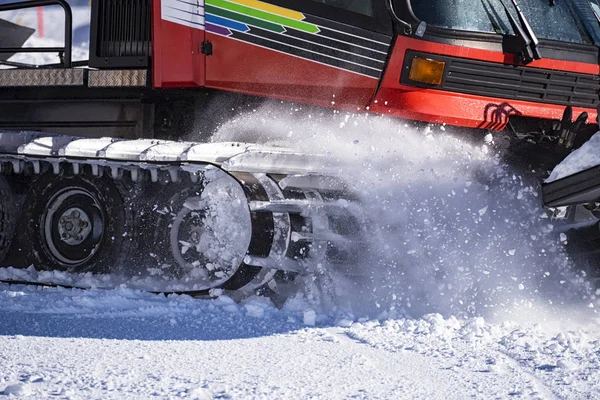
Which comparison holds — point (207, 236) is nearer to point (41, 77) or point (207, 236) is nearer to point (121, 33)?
point (121, 33)

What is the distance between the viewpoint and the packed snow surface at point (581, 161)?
4090 millimetres

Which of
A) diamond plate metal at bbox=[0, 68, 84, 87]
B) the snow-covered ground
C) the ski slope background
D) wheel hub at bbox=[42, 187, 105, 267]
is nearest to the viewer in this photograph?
the snow-covered ground

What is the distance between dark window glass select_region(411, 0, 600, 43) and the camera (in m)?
4.71

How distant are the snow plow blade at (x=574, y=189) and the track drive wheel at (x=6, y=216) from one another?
3.41m

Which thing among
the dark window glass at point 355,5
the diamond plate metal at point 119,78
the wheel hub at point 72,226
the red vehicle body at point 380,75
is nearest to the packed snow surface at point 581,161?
the red vehicle body at point 380,75

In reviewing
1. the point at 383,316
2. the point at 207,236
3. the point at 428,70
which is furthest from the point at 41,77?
the point at 383,316

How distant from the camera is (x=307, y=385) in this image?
121 inches

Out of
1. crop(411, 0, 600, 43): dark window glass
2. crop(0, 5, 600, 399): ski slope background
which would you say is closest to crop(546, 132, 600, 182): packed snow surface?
crop(0, 5, 600, 399): ski slope background

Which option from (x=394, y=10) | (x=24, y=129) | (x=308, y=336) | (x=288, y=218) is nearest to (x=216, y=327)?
(x=308, y=336)

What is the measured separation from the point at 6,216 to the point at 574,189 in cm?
360

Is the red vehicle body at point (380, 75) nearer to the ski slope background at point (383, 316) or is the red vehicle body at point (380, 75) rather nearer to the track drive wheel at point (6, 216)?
the ski slope background at point (383, 316)

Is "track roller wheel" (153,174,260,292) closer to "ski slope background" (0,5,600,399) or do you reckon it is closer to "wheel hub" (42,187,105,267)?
"ski slope background" (0,5,600,399)

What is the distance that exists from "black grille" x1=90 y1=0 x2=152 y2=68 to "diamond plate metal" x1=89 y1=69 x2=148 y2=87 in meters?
0.06

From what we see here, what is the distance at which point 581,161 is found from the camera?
4137 millimetres
